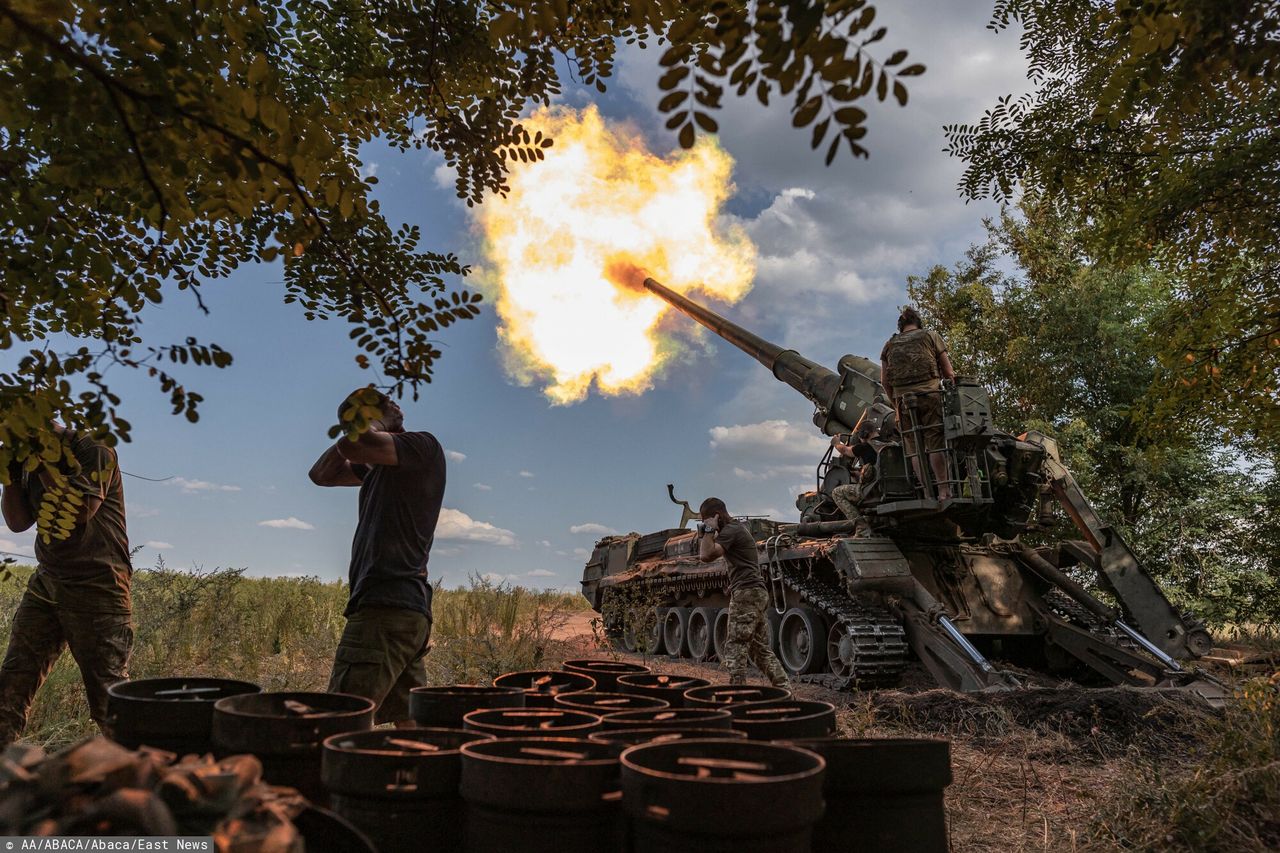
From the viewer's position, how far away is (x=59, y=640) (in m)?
4.80

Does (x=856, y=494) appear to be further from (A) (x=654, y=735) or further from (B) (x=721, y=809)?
(B) (x=721, y=809)

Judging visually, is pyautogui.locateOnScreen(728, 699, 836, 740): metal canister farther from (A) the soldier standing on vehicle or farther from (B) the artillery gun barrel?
(B) the artillery gun barrel

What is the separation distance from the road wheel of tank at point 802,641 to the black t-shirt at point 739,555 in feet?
5.70

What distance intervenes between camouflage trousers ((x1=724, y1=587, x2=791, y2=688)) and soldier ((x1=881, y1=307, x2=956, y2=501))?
242 cm

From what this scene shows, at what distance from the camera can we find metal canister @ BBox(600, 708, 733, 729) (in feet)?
9.04

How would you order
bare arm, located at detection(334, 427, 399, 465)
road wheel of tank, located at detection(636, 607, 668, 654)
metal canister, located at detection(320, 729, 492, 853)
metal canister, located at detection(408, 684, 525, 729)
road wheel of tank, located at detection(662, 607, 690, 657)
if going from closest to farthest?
metal canister, located at detection(320, 729, 492, 853) < metal canister, located at detection(408, 684, 525, 729) < bare arm, located at detection(334, 427, 399, 465) < road wheel of tank, located at detection(662, 607, 690, 657) < road wheel of tank, located at detection(636, 607, 668, 654)

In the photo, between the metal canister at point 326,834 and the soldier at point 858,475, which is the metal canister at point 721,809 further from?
the soldier at point 858,475

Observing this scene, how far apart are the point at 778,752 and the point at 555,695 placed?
145 centimetres

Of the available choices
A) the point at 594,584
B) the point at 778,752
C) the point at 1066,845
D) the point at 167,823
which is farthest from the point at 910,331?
the point at 594,584

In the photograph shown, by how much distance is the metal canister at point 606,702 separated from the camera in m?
3.25

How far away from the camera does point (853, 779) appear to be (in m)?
2.45

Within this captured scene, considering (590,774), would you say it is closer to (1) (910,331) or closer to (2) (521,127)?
(2) (521,127)

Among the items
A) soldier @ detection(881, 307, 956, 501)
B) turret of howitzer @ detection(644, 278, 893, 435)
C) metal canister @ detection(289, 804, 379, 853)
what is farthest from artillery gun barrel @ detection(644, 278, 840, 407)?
metal canister @ detection(289, 804, 379, 853)

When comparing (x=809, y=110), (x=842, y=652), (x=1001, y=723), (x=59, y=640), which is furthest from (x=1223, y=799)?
(x=59, y=640)
